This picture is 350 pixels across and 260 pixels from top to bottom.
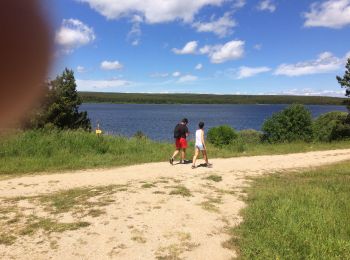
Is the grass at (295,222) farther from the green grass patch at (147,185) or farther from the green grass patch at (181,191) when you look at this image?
the green grass patch at (147,185)

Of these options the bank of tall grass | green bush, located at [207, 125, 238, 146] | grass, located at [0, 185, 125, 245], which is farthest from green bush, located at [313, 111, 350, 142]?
grass, located at [0, 185, 125, 245]

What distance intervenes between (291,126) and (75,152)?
17.0 metres

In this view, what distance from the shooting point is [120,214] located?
795 cm

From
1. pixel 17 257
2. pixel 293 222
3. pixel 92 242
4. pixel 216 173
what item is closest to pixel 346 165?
pixel 216 173

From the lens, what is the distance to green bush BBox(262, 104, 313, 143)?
2814 centimetres

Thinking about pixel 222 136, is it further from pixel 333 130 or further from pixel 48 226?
pixel 48 226

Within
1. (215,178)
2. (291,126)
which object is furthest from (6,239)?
(291,126)

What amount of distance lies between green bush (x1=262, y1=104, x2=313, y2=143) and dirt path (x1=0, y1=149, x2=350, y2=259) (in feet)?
51.0

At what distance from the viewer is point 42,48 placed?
992mm

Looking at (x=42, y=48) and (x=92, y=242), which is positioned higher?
(x=42, y=48)

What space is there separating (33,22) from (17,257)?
219 inches

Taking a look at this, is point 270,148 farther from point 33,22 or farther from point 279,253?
point 33,22

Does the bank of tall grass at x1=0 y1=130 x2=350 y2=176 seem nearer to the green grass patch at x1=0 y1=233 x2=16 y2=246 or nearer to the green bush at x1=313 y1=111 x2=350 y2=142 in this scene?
the green grass patch at x1=0 y1=233 x2=16 y2=246

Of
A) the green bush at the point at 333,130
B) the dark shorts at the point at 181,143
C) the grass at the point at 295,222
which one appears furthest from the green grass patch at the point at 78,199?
the green bush at the point at 333,130
